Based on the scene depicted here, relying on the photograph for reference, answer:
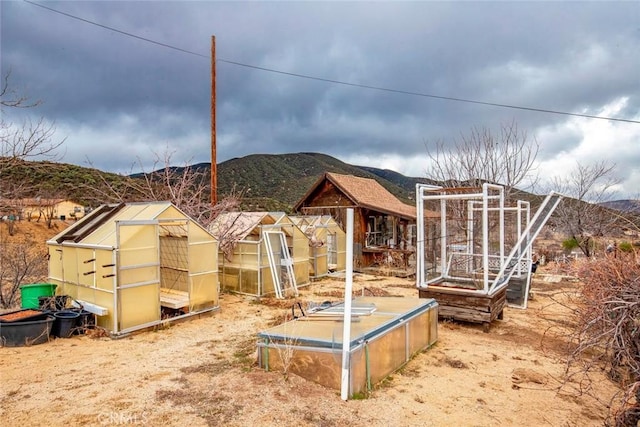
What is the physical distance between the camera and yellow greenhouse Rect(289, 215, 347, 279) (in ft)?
50.6

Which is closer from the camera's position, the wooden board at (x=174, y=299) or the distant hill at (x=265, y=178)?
the wooden board at (x=174, y=299)

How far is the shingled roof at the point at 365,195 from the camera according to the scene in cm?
1847

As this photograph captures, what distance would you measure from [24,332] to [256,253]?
6.02 m

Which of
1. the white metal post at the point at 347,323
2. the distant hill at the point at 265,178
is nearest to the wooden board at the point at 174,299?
the white metal post at the point at 347,323

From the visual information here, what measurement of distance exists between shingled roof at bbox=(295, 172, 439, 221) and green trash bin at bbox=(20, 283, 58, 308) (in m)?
13.1

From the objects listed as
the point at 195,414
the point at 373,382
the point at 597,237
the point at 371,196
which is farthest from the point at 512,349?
the point at 371,196

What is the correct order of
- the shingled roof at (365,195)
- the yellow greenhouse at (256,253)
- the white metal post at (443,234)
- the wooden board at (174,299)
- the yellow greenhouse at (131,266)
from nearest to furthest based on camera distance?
the yellow greenhouse at (131,266)
the wooden board at (174,299)
the white metal post at (443,234)
the yellow greenhouse at (256,253)
the shingled roof at (365,195)

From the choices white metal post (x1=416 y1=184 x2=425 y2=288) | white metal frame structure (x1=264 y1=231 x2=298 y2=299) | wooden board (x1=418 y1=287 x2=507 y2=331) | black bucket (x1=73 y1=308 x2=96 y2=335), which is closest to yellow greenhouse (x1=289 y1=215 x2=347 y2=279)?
white metal frame structure (x1=264 y1=231 x2=298 y2=299)

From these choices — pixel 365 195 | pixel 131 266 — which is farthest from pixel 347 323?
pixel 365 195

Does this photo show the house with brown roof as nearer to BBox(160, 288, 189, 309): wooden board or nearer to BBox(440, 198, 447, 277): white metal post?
BBox(440, 198, 447, 277): white metal post

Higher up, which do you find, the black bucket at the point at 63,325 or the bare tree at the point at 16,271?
the bare tree at the point at 16,271

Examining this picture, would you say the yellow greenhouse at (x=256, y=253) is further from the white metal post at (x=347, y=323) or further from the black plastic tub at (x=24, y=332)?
the white metal post at (x=347, y=323)

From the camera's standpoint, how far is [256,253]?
11.8m

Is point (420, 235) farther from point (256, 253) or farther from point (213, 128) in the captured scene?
point (213, 128)
